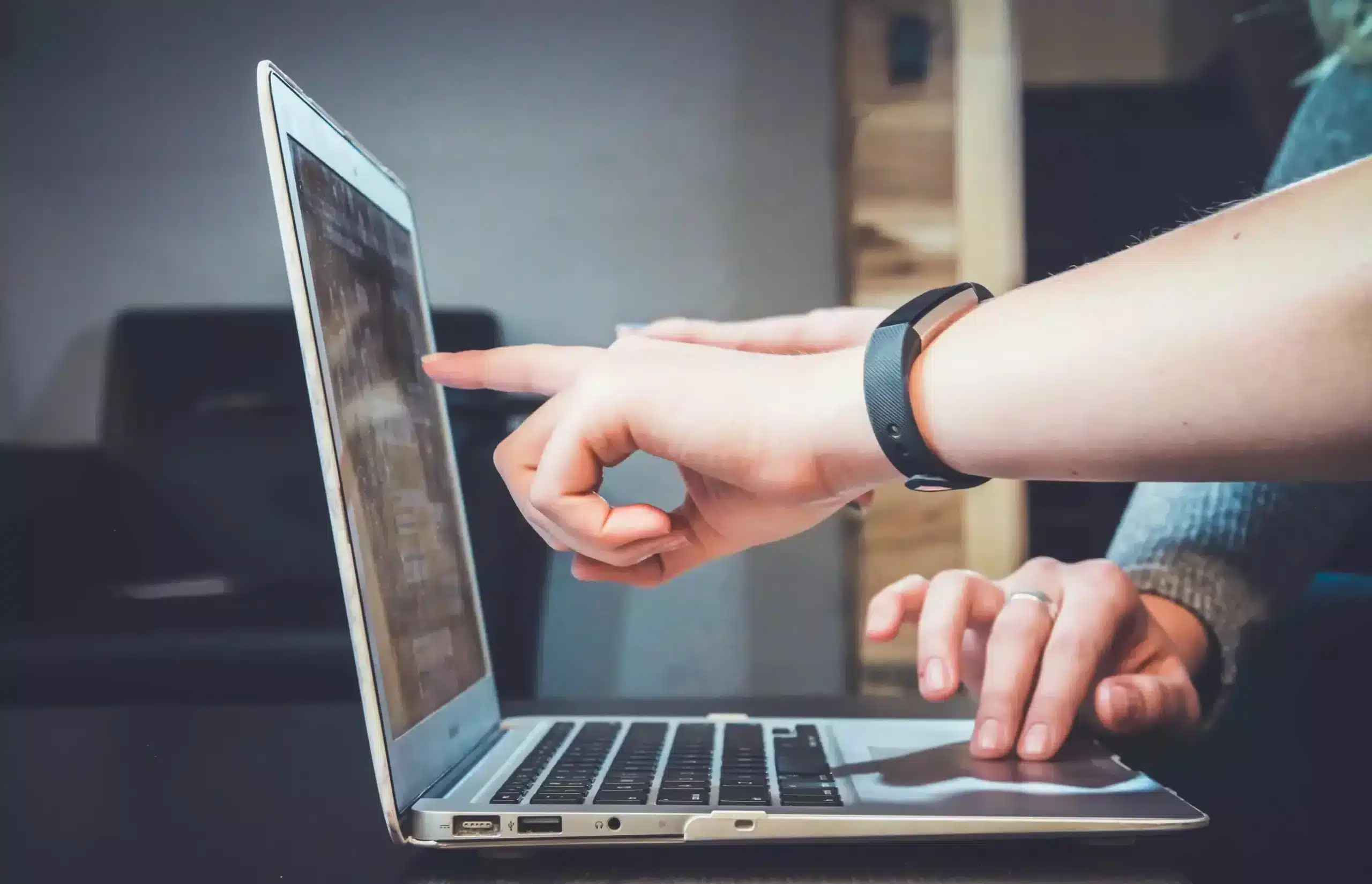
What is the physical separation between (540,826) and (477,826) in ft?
0.10

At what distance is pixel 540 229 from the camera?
1242mm

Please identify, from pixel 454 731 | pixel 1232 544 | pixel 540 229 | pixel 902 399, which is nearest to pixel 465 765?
pixel 454 731

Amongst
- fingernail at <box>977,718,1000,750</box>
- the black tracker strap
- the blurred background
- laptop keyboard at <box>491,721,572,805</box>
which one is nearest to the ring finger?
fingernail at <box>977,718,1000,750</box>

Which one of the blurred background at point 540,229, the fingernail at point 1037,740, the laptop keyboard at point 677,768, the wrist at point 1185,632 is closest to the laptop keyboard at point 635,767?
the laptop keyboard at point 677,768

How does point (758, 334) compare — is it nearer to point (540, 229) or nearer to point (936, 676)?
point (936, 676)

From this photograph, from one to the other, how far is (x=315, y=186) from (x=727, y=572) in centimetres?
83

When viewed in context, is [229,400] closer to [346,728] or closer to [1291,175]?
[346,728]

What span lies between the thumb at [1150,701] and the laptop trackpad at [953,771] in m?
0.03

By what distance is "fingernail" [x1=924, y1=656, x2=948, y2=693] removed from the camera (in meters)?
0.54

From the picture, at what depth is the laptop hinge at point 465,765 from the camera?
1.66 feet

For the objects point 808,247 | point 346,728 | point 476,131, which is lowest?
point 346,728

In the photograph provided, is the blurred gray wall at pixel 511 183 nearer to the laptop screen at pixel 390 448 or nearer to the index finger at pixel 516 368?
the laptop screen at pixel 390 448

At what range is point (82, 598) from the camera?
1205 mm

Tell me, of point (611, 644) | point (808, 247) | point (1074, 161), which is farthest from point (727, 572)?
point (1074, 161)
